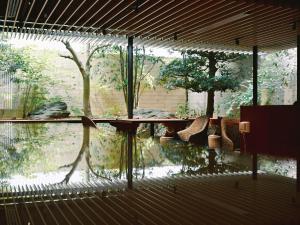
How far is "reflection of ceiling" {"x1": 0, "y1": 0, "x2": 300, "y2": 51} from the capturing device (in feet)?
19.7

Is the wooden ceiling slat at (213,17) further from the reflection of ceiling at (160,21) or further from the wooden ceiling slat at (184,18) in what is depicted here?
the wooden ceiling slat at (184,18)

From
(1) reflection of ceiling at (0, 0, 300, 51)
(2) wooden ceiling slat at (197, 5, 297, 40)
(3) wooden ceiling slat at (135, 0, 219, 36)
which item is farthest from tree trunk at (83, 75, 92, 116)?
(2) wooden ceiling slat at (197, 5, 297, 40)

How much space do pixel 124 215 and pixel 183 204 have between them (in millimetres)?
396

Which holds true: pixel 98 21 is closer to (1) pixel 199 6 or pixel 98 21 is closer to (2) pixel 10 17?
(2) pixel 10 17

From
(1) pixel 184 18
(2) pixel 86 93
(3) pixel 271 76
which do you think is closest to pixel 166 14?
(1) pixel 184 18

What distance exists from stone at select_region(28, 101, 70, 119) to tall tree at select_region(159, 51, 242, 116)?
11.2ft

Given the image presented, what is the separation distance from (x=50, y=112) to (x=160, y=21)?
532 centimetres

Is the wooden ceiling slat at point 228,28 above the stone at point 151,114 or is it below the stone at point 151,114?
above

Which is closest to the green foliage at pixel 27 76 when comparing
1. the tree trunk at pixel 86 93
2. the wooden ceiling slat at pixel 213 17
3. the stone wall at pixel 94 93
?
A: the stone wall at pixel 94 93

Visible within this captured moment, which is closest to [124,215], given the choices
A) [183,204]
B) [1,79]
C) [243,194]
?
[183,204]

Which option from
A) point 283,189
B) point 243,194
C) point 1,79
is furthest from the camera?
point 1,79

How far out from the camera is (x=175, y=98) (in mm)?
13039

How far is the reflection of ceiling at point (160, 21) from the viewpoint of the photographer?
6.02 meters

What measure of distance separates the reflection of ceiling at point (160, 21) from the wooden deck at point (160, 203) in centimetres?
408
